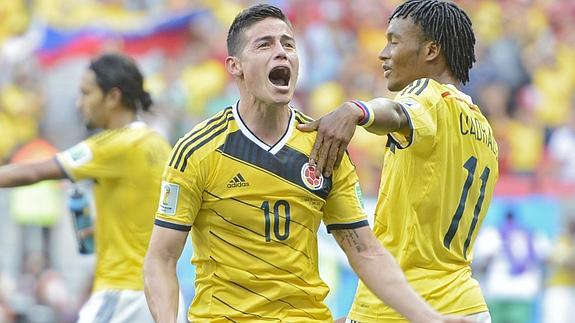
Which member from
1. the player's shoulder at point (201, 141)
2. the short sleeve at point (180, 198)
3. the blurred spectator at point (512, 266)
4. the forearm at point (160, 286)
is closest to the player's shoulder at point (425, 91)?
the player's shoulder at point (201, 141)

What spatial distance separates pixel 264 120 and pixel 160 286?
853 mm

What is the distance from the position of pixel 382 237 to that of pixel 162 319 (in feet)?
4.68

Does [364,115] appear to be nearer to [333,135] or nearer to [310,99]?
[333,135]

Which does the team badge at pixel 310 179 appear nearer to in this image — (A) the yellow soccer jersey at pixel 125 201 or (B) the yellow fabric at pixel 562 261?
(A) the yellow soccer jersey at pixel 125 201

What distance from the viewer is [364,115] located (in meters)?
4.91

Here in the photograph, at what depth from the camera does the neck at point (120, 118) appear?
7.48 meters

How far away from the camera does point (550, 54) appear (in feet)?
47.3

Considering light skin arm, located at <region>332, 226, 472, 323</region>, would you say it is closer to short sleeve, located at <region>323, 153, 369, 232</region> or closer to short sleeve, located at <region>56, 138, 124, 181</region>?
short sleeve, located at <region>323, 153, 369, 232</region>

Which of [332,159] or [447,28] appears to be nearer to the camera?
[332,159]

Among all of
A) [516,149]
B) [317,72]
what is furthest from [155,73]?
[516,149]

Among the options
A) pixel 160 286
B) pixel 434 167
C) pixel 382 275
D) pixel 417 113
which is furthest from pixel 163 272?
pixel 434 167

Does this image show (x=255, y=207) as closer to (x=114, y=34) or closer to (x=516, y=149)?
(x=516, y=149)

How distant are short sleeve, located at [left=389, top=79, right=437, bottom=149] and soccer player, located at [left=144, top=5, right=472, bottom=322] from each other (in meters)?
0.35

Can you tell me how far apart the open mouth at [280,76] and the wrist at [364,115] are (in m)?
0.33
